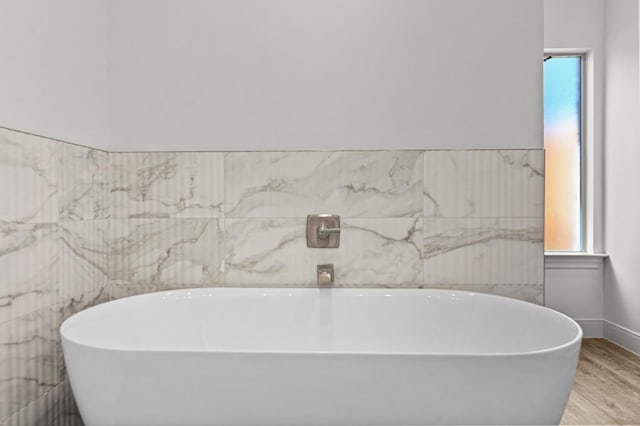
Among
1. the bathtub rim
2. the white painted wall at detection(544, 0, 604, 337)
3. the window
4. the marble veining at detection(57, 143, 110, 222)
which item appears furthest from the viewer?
the window

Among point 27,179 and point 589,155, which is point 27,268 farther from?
point 589,155

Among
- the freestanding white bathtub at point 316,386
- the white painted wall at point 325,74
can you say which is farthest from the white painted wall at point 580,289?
the freestanding white bathtub at point 316,386

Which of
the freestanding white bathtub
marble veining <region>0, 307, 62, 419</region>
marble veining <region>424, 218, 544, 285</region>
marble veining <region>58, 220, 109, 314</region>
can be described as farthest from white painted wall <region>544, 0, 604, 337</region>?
marble veining <region>0, 307, 62, 419</region>

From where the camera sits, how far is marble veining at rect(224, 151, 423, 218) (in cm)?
190

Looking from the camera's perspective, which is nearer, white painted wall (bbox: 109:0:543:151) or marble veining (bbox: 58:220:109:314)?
marble veining (bbox: 58:220:109:314)

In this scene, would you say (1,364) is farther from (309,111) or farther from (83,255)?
(309,111)

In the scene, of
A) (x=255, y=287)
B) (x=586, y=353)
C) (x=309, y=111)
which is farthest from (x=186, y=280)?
(x=586, y=353)

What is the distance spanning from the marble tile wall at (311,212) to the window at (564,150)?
1.75 m

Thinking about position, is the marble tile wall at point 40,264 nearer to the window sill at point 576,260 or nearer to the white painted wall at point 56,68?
the white painted wall at point 56,68

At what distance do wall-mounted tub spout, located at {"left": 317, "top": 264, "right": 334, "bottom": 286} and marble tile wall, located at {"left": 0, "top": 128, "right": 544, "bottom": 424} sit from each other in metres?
0.05

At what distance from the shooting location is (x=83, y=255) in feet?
5.62

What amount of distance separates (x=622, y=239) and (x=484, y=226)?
186 centimetres

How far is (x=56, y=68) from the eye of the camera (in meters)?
1.54

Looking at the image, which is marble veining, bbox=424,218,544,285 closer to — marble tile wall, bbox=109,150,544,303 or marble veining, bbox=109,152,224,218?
marble tile wall, bbox=109,150,544,303
